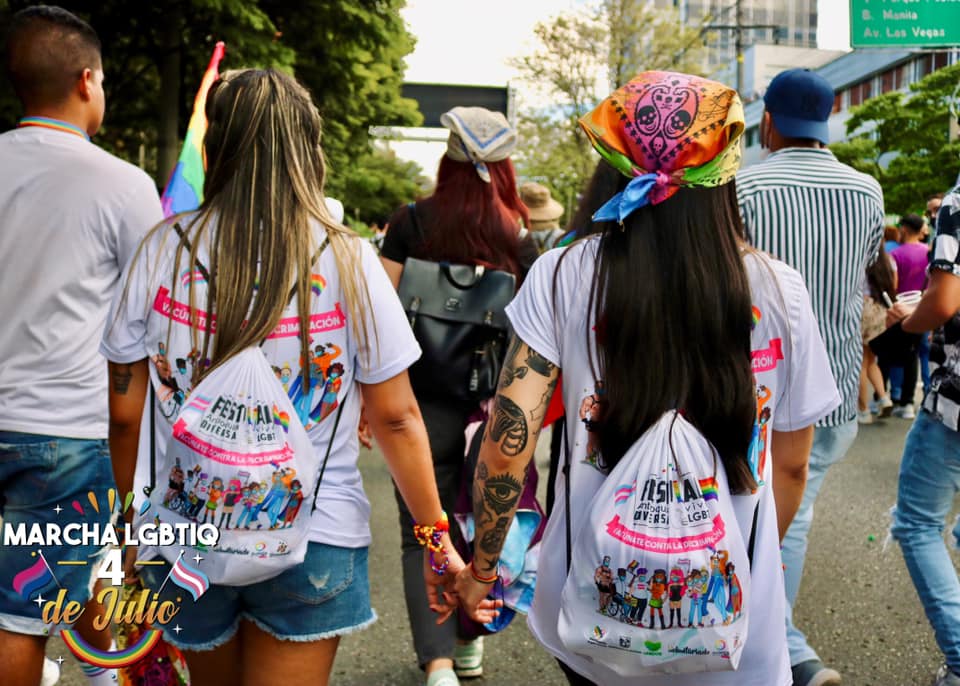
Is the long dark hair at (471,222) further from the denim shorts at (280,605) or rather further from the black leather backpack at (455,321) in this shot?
the denim shorts at (280,605)

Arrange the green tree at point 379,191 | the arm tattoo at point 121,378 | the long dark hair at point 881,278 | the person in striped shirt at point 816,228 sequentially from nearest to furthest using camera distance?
the arm tattoo at point 121,378, the person in striped shirt at point 816,228, the long dark hair at point 881,278, the green tree at point 379,191

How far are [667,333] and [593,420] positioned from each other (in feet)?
0.75

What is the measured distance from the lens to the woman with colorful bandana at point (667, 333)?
6.47 ft

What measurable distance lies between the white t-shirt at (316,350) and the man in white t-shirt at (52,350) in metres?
0.76

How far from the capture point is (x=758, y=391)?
2.09 meters

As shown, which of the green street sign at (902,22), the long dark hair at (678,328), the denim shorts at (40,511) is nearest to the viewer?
the long dark hair at (678,328)

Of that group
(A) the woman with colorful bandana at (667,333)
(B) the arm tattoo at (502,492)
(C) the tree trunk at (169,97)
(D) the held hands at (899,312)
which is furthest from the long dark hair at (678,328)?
(C) the tree trunk at (169,97)

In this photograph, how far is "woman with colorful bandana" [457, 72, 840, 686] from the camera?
1.97 meters

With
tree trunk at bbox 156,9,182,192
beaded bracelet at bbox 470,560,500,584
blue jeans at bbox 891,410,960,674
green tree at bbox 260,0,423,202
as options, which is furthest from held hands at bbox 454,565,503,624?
tree trunk at bbox 156,9,182,192

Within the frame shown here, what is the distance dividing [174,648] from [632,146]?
153cm

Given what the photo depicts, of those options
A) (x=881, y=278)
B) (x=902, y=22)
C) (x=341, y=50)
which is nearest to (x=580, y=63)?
(x=341, y=50)

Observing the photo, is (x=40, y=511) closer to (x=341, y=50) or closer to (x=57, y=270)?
(x=57, y=270)

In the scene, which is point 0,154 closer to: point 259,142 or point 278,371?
point 259,142

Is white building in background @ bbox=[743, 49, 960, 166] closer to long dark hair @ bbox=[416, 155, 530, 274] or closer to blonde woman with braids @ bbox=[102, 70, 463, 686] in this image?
long dark hair @ bbox=[416, 155, 530, 274]
